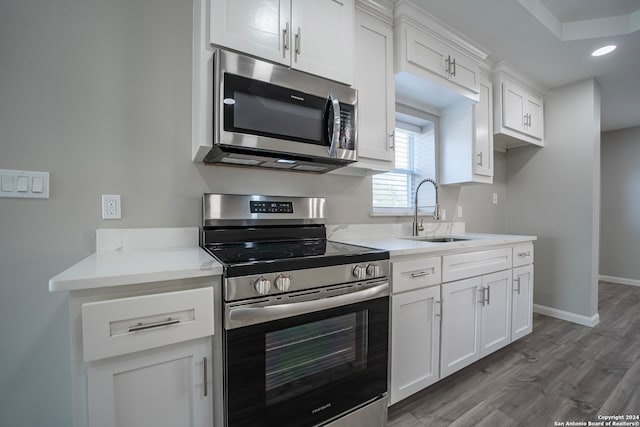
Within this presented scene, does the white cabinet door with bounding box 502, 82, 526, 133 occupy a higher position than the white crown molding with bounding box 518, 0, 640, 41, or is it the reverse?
the white crown molding with bounding box 518, 0, 640, 41

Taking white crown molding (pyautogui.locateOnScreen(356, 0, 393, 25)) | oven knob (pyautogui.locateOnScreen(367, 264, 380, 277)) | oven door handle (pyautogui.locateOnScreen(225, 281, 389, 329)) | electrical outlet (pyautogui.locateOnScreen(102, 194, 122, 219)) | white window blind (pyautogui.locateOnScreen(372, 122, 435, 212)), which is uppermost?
white crown molding (pyautogui.locateOnScreen(356, 0, 393, 25))

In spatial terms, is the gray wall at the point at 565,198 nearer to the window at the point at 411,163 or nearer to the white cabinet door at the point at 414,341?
the window at the point at 411,163

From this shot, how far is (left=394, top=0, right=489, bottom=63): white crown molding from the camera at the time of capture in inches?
69.5

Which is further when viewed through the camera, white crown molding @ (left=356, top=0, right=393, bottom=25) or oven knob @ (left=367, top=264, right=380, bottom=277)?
white crown molding @ (left=356, top=0, right=393, bottom=25)

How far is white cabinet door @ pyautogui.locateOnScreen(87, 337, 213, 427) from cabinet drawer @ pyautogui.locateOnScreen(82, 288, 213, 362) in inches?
1.7

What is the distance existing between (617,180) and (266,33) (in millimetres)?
6000

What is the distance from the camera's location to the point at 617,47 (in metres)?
2.26

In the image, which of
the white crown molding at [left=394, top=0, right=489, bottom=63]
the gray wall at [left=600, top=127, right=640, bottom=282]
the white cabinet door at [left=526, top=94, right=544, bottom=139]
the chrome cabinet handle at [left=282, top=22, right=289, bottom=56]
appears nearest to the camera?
the chrome cabinet handle at [left=282, top=22, right=289, bottom=56]

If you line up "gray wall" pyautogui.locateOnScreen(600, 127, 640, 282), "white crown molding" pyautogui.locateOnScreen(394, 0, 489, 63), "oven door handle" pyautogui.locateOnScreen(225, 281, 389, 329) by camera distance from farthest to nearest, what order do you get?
"gray wall" pyautogui.locateOnScreen(600, 127, 640, 282), "white crown molding" pyautogui.locateOnScreen(394, 0, 489, 63), "oven door handle" pyautogui.locateOnScreen(225, 281, 389, 329)

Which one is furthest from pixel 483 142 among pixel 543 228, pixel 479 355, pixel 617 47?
pixel 479 355

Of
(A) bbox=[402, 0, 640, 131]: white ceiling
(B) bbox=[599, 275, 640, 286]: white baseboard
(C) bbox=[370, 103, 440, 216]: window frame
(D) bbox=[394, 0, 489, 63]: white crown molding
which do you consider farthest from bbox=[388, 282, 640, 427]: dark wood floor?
(B) bbox=[599, 275, 640, 286]: white baseboard

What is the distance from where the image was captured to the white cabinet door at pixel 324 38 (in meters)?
1.37

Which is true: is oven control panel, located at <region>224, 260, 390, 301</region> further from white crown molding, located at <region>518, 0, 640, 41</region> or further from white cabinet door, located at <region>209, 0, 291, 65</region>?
white crown molding, located at <region>518, 0, 640, 41</region>

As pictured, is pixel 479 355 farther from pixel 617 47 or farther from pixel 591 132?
pixel 617 47
